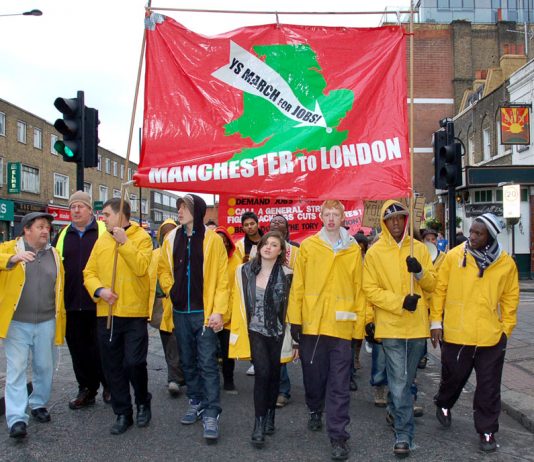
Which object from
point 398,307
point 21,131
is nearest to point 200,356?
point 398,307

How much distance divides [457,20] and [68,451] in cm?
4208

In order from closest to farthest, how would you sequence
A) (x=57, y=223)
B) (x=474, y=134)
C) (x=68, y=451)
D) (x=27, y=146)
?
(x=68, y=451)
(x=474, y=134)
(x=27, y=146)
(x=57, y=223)

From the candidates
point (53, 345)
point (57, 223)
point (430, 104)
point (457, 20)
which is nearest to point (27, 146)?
point (57, 223)

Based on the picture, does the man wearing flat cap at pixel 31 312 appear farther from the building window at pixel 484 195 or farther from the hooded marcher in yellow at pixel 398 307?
the building window at pixel 484 195

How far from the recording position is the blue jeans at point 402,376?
4352 millimetres

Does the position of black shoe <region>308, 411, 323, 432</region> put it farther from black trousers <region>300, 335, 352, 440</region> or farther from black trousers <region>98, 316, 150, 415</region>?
black trousers <region>98, 316, 150, 415</region>

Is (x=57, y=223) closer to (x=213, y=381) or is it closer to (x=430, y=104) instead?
(x=430, y=104)

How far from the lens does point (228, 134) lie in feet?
15.9

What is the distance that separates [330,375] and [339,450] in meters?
0.56

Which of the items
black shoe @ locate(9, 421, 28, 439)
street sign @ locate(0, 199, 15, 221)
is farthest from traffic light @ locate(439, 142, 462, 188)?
street sign @ locate(0, 199, 15, 221)

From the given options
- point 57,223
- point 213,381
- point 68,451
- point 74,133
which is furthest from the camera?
point 57,223

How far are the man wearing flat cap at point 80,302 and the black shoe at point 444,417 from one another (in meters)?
3.20

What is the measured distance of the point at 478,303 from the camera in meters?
4.46

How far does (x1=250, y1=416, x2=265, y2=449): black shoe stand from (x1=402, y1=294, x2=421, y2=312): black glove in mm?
1477
